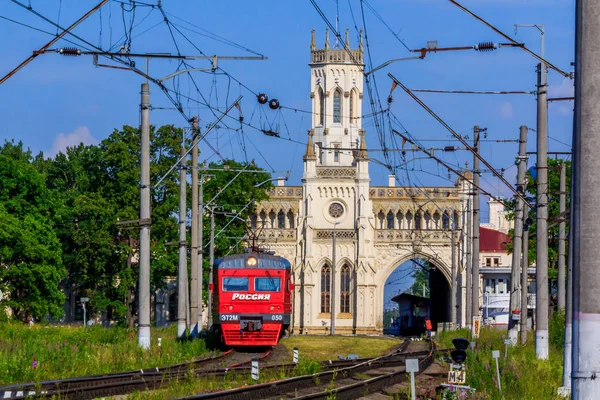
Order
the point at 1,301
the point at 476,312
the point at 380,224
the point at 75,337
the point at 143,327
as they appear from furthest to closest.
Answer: the point at 380,224 → the point at 1,301 → the point at 476,312 → the point at 75,337 → the point at 143,327

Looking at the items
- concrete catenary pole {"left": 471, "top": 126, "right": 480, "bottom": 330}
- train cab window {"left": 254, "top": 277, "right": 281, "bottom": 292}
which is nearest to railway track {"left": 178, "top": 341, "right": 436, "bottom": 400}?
train cab window {"left": 254, "top": 277, "right": 281, "bottom": 292}

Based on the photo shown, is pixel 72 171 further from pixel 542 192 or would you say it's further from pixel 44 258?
pixel 542 192

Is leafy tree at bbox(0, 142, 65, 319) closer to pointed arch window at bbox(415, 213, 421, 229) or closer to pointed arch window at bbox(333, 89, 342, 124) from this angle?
pointed arch window at bbox(415, 213, 421, 229)

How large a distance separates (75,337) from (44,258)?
3062 centimetres

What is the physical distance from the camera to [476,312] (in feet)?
159

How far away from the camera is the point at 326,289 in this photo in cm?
9144

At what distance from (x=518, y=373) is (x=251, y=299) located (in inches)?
541

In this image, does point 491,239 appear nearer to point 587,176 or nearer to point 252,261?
point 252,261

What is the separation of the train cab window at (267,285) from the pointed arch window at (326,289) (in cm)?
5426

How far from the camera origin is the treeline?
6309 centimetres

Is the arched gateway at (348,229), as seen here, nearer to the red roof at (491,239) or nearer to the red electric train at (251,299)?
the red roof at (491,239)

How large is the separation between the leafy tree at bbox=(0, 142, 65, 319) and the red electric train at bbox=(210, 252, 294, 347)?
85.5ft

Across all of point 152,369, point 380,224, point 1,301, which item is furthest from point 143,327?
point 380,224

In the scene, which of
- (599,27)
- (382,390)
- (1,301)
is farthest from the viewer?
(1,301)
